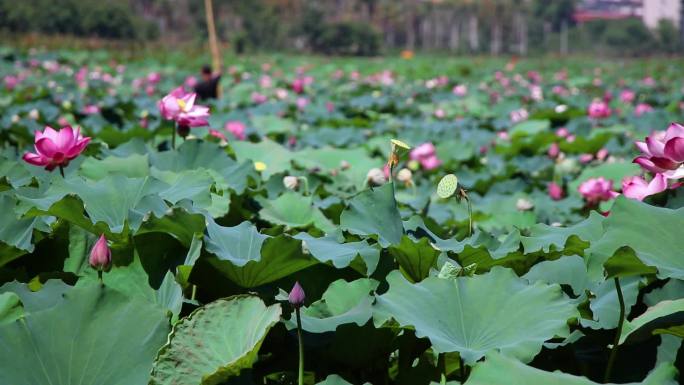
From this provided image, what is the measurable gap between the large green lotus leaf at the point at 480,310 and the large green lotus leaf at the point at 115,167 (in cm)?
90

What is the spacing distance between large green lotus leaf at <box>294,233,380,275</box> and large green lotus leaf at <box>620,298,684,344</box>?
12.7 inches

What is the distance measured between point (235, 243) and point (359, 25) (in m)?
37.3

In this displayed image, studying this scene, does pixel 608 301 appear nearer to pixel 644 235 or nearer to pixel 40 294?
pixel 644 235

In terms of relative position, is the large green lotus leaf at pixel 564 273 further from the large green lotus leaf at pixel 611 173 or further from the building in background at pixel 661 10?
the building in background at pixel 661 10

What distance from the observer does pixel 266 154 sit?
234 centimetres

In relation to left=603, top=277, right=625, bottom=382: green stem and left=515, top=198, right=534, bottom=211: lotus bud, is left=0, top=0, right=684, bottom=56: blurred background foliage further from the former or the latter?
left=603, top=277, right=625, bottom=382: green stem

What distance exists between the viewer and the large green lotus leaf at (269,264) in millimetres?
971

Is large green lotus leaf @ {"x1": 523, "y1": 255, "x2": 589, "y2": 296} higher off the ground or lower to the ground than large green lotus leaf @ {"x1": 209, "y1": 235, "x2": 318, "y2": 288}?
lower

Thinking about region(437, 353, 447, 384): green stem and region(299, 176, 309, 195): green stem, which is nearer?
region(437, 353, 447, 384): green stem

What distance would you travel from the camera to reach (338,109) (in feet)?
18.9

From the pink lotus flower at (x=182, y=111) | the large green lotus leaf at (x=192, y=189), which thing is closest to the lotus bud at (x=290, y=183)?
the pink lotus flower at (x=182, y=111)

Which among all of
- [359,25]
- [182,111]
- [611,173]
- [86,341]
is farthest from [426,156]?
[359,25]

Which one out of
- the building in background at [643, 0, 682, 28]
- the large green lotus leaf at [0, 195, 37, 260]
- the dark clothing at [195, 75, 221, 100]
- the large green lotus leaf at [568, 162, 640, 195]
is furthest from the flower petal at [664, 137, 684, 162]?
the building in background at [643, 0, 682, 28]

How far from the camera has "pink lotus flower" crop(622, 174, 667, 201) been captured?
1.14 meters
